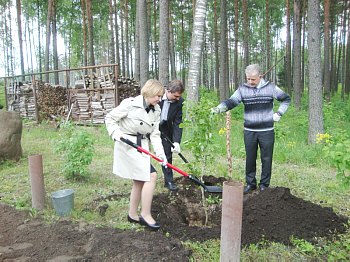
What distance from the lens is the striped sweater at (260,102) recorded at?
4629 millimetres

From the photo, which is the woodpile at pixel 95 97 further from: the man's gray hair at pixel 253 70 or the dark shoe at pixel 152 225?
the dark shoe at pixel 152 225

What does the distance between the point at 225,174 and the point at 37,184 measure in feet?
9.91

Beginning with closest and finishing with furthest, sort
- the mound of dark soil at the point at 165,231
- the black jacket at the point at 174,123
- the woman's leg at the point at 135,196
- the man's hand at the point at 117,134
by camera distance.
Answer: the mound of dark soil at the point at 165,231, the man's hand at the point at 117,134, the woman's leg at the point at 135,196, the black jacket at the point at 174,123

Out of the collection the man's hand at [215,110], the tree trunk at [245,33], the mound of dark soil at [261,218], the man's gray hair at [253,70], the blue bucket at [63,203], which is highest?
the tree trunk at [245,33]

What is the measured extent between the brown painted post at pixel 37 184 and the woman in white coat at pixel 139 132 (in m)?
1.49

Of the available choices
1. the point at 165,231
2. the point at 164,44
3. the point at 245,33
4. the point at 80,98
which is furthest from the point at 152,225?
the point at 245,33

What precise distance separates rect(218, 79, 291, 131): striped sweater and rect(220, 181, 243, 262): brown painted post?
2.17 meters

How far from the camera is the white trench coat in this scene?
144 inches

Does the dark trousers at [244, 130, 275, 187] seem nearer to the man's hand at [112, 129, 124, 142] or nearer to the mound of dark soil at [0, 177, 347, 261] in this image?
the mound of dark soil at [0, 177, 347, 261]

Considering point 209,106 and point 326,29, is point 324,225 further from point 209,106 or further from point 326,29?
point 326,29

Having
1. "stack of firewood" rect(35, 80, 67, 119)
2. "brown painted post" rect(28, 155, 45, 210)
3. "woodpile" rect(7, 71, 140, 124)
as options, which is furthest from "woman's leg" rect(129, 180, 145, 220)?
"stack of firewood" rect(35, 80, 67, 119)

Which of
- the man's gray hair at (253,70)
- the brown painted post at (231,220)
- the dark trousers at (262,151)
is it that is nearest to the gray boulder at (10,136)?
the dark trousers at (262,151)

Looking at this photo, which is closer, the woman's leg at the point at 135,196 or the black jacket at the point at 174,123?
the woman's leg at the point at 135,196

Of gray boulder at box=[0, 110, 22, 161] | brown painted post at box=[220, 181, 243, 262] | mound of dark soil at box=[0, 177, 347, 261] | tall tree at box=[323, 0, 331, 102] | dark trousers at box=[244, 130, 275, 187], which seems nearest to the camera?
brown painted post at box=[220, 181, 243, 262]
